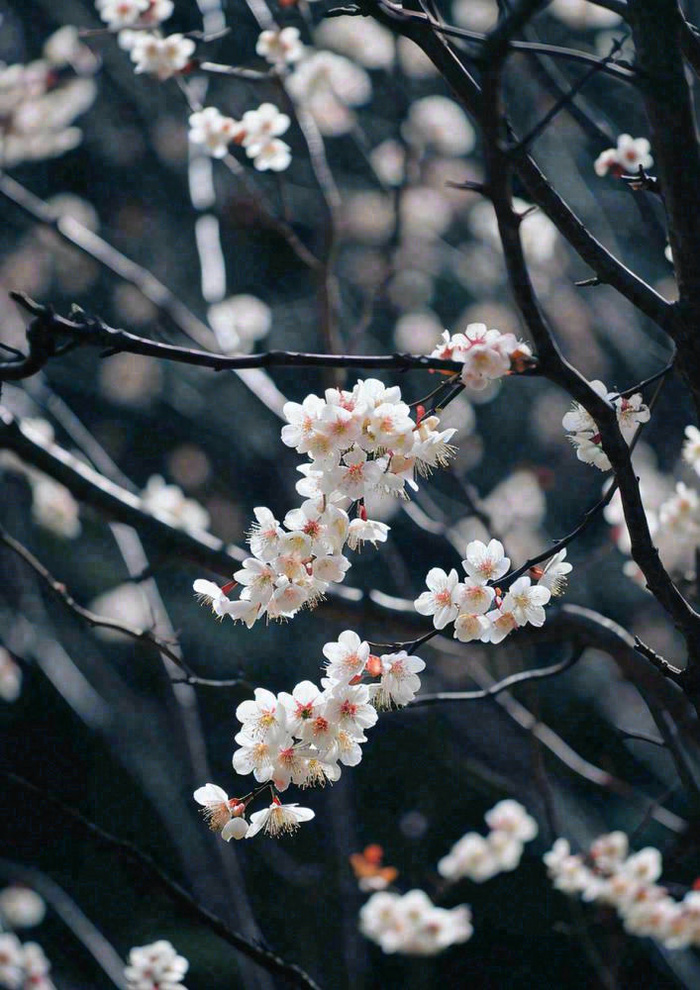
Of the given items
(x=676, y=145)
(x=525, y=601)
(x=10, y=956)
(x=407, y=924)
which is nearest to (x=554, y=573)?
(x=525, y=601)

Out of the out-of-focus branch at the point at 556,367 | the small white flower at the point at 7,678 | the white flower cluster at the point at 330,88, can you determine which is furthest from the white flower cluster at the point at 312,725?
the small white flower at the point at 7,678

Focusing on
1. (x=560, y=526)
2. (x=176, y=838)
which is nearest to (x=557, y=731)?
A: (x=560, y=526)

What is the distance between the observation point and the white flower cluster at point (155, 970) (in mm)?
1808

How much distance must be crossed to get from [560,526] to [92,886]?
365cm

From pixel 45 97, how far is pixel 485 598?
3.79m

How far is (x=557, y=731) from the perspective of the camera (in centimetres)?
502

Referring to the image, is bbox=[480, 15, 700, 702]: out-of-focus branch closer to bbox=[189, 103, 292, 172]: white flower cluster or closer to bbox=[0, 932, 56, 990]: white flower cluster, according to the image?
bbox=[189, 103, 292, 172]: white flower cluster

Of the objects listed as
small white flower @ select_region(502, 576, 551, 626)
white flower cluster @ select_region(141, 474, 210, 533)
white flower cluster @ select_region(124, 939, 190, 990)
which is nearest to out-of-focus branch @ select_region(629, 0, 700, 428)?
small white flower @ select_region(502, 576, 551, 626)

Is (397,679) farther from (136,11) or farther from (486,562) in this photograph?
(136,11)

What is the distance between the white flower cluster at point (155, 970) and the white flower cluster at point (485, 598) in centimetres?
109

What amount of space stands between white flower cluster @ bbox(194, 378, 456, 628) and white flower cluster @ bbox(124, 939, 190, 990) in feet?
3.48

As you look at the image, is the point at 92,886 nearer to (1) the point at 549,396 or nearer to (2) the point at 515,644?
(1) the point at 549,396

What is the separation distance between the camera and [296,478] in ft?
13.8

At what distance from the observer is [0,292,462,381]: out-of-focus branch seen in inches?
34.3
